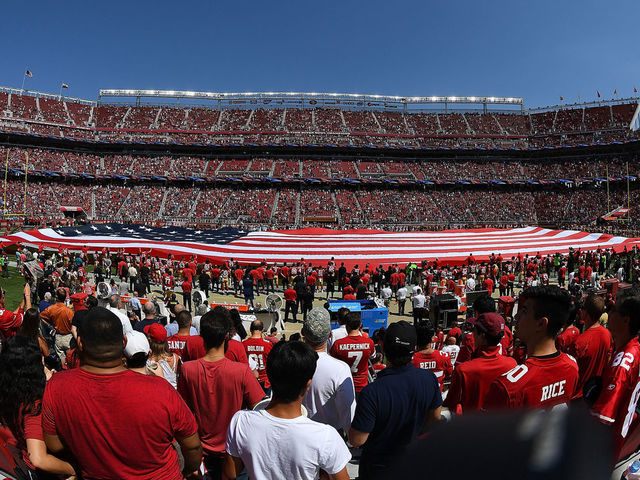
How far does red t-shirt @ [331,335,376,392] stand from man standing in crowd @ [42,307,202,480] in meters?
2.42

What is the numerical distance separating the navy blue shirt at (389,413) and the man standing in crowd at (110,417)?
1.09 metres

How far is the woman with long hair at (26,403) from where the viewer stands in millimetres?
2338

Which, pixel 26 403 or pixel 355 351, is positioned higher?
pixel 26 403

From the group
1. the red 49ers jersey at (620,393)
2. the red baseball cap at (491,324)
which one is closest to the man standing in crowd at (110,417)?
the red baseball cap at (491,324)

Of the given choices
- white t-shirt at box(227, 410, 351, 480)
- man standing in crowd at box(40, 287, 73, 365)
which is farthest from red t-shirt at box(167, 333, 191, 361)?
white t-shirt at box(227, 410, 351, 480)

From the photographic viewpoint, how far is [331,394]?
11.0 feet

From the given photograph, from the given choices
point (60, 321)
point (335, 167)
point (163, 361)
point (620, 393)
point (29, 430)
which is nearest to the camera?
point (29, 430)

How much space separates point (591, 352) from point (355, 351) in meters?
2.33

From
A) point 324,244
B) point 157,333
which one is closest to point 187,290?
point 157,333

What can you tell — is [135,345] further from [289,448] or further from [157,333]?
[289,448]

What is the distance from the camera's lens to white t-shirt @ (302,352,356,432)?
132 inches

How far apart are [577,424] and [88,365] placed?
2.43 m

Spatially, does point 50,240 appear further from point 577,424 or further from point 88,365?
point 577,424

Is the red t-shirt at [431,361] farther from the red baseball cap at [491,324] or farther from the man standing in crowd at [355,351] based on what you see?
the red baseball cap at [491,324]
